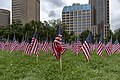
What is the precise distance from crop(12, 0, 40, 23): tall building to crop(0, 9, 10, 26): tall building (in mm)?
5209

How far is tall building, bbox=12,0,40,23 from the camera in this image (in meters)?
109

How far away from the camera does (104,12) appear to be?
493 feet

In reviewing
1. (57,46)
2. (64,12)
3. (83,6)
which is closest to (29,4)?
(64,12)

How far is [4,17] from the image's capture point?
114750mm

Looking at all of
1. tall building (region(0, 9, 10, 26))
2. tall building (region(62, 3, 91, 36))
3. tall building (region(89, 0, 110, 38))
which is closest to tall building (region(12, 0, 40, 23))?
Answer: tall building (region(0, 9, 10, 26))

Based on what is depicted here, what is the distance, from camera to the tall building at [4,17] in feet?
370

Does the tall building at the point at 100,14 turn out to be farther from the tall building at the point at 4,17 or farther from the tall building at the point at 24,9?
the tall building at the point at 4,17

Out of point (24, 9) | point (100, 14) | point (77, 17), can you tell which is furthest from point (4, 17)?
point (100, 14)

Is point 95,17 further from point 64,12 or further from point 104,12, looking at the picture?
point 64,12

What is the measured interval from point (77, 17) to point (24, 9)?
156 feet

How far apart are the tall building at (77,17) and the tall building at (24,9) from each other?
107 ft

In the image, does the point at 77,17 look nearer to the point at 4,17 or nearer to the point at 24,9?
the point at 24,9

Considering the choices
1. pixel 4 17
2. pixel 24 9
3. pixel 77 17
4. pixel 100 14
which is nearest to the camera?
pixel 24 9

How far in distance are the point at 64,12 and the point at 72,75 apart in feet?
449
